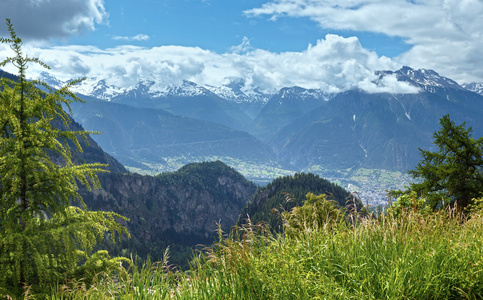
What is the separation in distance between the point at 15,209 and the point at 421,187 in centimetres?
2554

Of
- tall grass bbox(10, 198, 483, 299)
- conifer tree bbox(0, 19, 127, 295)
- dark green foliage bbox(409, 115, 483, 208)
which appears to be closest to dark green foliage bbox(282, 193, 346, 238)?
tall grass bbox(10, 198, 483, 299)

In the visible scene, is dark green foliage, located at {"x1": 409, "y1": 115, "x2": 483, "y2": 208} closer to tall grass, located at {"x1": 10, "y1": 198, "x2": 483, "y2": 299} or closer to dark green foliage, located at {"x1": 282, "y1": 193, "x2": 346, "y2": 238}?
dark green foliage, located at {"x1": 282, "y1": 193, "x2": 346, "y2": 238}

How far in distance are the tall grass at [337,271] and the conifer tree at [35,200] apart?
6.26 meters

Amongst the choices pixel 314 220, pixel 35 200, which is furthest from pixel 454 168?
pixel 35 200

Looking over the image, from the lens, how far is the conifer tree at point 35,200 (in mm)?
10070

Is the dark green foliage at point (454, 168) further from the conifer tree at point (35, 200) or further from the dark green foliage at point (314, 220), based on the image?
the conifer tree at point (35, 200)

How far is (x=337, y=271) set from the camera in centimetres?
436

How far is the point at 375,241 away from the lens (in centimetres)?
485

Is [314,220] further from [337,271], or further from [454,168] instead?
[454,168]

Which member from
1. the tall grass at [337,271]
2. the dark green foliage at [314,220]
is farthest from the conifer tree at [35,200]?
the dark green foliage at [314,220]

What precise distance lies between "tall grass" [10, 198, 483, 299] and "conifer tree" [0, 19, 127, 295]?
6.26 metres

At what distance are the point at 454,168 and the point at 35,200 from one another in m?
25.9

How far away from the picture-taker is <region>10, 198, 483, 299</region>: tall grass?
3.80 metres

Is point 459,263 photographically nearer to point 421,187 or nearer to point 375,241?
point 375,241
